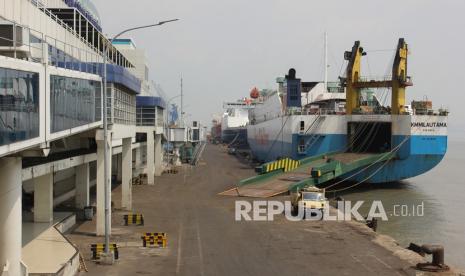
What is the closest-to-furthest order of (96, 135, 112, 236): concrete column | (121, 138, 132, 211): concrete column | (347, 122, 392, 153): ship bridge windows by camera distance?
(96, 135, 112, 236): concrete column → (121, 138, 132, 211): concrete column → (347, 122, 392, 153): ship bridge windows

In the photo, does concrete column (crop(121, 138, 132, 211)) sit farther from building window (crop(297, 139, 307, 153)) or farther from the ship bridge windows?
the ship bridge windows

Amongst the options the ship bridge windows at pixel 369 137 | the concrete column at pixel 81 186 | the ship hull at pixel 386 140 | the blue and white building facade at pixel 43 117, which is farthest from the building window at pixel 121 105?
the ship bridge windows at pixel 369 137

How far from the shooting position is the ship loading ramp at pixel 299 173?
129 feet

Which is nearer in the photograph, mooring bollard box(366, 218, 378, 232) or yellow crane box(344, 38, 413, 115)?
mooring bollard box(366, 218, 378, 232)

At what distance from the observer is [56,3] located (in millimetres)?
41062

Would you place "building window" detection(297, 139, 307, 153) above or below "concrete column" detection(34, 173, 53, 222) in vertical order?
above

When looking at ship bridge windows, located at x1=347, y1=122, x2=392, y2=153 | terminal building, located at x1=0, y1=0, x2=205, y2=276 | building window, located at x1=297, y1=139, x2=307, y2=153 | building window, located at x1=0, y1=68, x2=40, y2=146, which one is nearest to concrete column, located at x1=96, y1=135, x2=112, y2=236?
terminal building, located at x1=0, y1=0, x2=205, y2=276

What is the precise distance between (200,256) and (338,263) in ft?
16.4

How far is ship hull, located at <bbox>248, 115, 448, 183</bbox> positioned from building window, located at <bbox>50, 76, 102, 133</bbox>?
91.4ft

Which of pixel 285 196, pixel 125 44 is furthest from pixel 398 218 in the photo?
pixel 125 44

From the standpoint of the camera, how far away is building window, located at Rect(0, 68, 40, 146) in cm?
1222

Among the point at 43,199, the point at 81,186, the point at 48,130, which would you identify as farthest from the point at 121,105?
the point at 48,130

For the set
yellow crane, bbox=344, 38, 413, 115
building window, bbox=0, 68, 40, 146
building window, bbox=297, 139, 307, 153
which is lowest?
building window, bbox=297, 139, 307, 153

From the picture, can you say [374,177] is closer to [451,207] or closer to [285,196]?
[451,207]
